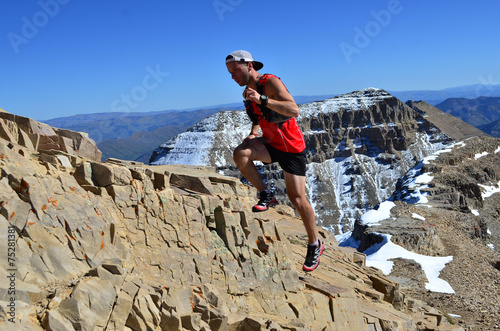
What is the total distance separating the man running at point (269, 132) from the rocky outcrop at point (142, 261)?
272 centimetres

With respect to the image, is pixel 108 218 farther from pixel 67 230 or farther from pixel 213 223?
pixel 213 223

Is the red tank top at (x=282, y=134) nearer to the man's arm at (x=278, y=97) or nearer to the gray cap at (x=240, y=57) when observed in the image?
the man's arm at (x=278, y=97)

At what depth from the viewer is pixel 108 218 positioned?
9.09 meters

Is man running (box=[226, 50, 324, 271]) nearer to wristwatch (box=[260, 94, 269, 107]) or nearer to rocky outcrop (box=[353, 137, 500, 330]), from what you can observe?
wristwatch (box=[260, 94, 269, 107])

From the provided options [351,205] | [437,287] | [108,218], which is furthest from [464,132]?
[108,218]

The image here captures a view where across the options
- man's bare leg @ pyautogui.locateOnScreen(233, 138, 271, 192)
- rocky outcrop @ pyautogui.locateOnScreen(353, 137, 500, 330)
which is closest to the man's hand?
man's bare leg @ pyautogui.locateOnScreen(233, 138, 271, 192)

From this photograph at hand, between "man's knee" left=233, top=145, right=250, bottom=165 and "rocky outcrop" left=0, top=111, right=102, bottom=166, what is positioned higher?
"rocky outcrop" left=0, top=111, right=102, bottom=166

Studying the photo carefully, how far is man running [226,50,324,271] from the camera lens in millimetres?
6723

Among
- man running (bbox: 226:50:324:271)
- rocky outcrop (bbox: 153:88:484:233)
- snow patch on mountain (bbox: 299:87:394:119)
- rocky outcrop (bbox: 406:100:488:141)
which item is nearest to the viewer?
man running (bbox: 226:50:324:271)

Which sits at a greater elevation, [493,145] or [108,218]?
[108,218]

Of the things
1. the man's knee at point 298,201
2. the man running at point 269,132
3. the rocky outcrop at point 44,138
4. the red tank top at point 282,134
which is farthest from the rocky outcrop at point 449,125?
the red tank top at point 282,134

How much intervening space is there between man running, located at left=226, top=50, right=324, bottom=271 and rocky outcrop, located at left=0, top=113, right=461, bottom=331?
2722 millimetres

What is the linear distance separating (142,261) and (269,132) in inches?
168

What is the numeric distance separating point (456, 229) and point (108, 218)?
4693cm
